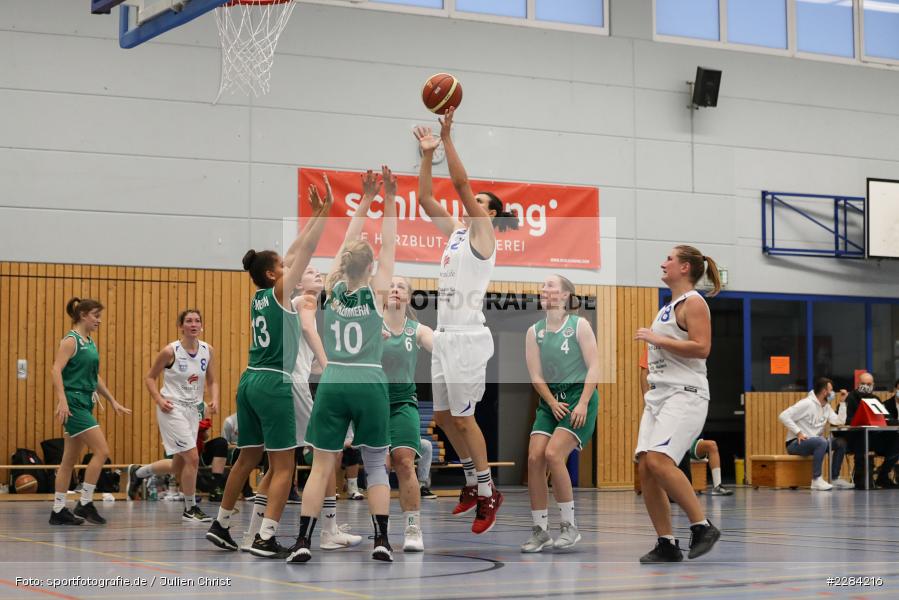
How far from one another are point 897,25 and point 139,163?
12673mm

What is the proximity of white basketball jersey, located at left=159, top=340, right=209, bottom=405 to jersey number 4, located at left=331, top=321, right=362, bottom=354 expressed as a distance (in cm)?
475

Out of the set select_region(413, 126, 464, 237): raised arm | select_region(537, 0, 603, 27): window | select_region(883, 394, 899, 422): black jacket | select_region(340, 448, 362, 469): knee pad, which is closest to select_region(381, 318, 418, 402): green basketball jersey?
select_region(413, 126, 464, 237): raised arm

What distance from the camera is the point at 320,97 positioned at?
53.8 ft

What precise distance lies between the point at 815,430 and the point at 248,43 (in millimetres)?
9506

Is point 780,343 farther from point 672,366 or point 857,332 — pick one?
point 672,366

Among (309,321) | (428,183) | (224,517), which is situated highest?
(428,183)

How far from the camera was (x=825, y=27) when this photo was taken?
19.4 m

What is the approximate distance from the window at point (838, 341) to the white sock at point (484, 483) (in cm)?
1220

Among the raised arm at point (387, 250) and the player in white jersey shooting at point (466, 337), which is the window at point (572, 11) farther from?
the raised arm at point (387, 250)

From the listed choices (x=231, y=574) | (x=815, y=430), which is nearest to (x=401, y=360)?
(x=231, y=574)

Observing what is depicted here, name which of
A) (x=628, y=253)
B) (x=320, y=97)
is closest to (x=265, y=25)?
(x=320, y=97)

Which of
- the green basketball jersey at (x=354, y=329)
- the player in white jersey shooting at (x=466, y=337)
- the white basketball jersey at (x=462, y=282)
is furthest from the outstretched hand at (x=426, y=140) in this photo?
the green basketball jersey at (x=354, y=329)

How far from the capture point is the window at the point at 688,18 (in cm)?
1836

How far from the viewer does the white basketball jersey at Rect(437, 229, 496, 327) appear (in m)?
7.94
